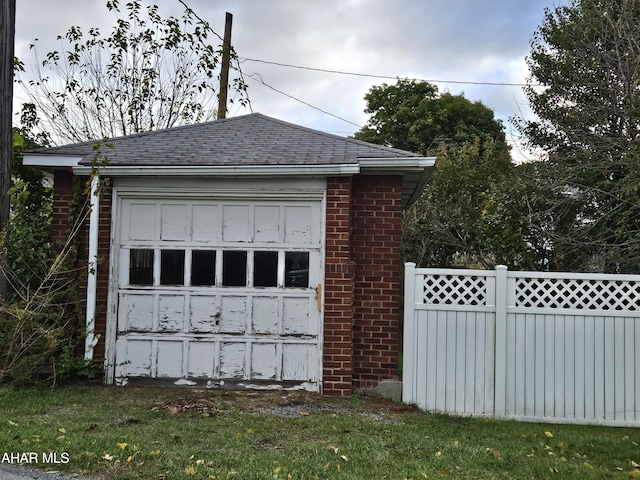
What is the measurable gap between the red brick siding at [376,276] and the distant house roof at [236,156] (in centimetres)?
31

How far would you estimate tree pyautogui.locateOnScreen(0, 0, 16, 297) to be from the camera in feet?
19.0

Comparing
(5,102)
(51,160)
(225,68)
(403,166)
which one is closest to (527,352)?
(403,166)

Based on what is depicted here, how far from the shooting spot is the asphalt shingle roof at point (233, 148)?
20.7 feet

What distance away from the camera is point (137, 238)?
6.55 metres

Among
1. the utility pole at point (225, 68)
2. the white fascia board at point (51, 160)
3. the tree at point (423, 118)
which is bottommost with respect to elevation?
the white fascia board at point (51, 160)

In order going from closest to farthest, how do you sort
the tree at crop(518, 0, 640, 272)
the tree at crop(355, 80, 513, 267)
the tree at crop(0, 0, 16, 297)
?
the tree at crop(0, 0, 16, 297)
the tree at crop(518, 0, 640, 272)
the tree at crop(355, 80, 513, 267)

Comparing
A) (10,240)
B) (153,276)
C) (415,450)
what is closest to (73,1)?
(10,240)

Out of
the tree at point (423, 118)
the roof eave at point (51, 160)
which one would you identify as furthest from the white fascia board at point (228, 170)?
the tree at point (423, 118)

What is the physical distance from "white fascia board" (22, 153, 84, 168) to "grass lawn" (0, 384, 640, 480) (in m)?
2.57

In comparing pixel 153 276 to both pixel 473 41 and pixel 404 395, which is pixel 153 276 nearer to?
pixel 404 395

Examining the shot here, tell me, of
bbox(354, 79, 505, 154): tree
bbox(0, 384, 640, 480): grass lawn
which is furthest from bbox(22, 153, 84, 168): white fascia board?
bbox(354, 79, 505, 154): tree

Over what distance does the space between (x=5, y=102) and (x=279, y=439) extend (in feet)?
15.1

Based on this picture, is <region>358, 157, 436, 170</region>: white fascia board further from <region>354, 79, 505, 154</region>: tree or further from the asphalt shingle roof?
<region>354, 79, 505, 154</region>: tree

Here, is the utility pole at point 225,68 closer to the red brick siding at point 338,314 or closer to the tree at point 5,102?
the tree at point 5,102
